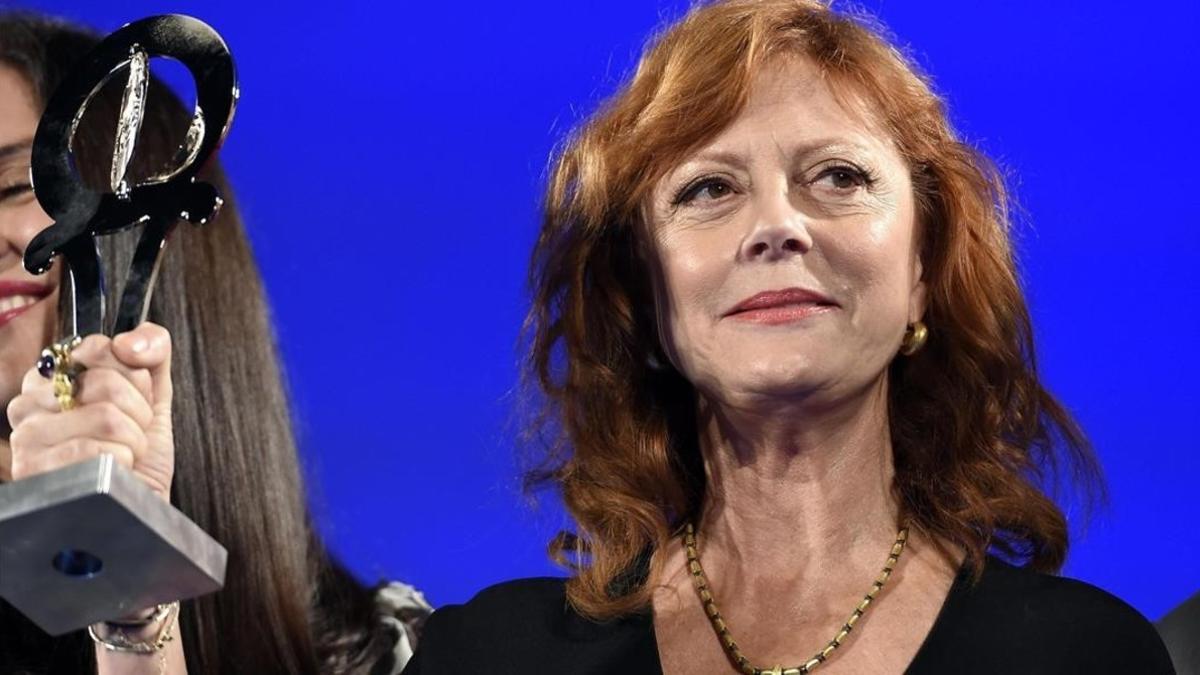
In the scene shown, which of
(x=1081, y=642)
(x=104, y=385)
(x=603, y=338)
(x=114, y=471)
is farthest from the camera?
(x=603, y=338)

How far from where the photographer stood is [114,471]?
127 centimetres

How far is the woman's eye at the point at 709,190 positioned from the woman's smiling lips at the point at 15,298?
668 mm

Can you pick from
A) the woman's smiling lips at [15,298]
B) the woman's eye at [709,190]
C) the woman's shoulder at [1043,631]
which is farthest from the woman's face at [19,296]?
the woman's shoulder at [1043,631]

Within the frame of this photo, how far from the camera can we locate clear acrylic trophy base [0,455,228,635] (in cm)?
128

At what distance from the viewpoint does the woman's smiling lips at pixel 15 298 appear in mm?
1986

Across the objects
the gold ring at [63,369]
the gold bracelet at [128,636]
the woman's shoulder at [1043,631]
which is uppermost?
the gold ring at [63,369]

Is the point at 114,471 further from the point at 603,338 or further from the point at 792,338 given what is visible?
the point at 603,338

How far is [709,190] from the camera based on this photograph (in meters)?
1.84

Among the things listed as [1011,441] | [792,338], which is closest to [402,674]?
[792,338]

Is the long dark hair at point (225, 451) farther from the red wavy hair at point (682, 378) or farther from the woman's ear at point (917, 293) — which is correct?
the woman's ear at point (917, 293)

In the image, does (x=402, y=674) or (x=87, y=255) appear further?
(x=402, y=674)

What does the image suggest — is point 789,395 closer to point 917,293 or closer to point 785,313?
point 785,313

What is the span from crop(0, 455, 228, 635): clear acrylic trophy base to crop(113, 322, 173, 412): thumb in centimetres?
17

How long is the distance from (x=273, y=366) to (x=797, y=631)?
2.17 ft
